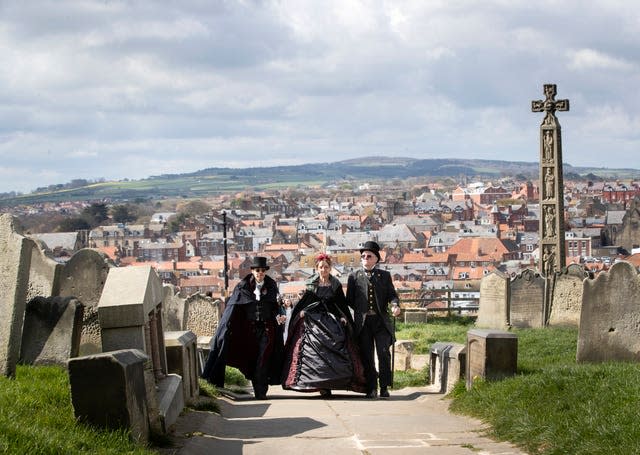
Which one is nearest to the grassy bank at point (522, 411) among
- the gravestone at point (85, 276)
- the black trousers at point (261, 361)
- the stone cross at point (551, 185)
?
the gravestone at point (85, 276)

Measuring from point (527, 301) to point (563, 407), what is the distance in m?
13.5

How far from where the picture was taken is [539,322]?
21922 mm

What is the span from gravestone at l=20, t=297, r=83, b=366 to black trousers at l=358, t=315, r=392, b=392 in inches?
169

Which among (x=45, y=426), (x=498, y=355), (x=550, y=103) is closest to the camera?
(x=45, y=426)

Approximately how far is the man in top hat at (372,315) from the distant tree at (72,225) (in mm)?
159409

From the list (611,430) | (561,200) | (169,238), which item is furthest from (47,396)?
(169,238)

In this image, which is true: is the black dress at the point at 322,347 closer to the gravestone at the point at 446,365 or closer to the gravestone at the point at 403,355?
the gravestone at the point at 446,365

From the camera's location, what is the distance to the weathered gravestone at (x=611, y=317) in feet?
38.1

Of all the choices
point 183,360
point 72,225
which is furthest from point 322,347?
point 72,225

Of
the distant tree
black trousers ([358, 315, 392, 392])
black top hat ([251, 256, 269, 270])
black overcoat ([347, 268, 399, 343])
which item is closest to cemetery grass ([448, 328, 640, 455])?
black trousers ([358, 315, 392, 392])

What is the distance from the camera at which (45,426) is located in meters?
7.13

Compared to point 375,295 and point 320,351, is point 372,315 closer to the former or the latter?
point 375,295

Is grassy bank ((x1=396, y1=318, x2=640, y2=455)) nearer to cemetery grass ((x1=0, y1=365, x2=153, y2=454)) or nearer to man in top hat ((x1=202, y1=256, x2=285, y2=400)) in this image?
man in top hat ((x1=202, y1=256, x2=285, y2=400))

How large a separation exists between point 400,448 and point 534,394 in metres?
1.64
